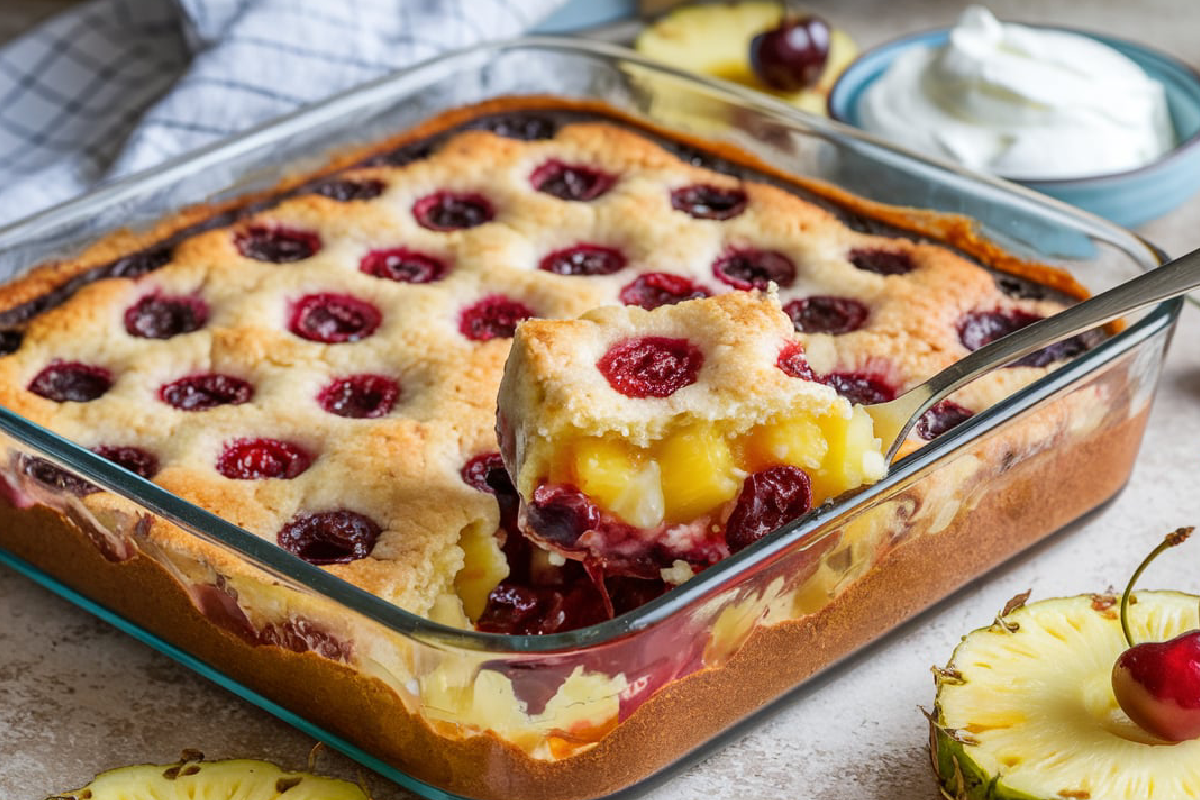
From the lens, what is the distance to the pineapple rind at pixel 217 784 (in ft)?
4.88

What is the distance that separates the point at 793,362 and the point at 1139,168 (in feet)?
3.70

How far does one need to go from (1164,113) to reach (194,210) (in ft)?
5.50

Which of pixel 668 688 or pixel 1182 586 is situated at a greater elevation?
pixel 668 688

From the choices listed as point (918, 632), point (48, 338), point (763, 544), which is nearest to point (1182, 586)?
point (918, 632)

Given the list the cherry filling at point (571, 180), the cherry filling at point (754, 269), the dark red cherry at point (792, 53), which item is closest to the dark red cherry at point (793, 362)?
the cherry filling at point (754, 269)

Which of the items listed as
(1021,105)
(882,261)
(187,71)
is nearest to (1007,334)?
(882,261)

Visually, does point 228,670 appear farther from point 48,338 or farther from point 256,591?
point 48,338

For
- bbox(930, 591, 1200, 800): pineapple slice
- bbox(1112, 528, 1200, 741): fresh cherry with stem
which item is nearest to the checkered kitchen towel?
bbox(930, 591, 1200, 800): pineapple slice

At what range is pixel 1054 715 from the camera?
4.81ft

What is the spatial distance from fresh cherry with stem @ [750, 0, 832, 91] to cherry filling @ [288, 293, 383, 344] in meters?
1.15

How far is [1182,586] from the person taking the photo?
1896mm

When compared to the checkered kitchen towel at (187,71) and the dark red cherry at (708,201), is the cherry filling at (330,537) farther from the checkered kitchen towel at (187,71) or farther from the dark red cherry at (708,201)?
the checkered kitchen towel at (187,71)

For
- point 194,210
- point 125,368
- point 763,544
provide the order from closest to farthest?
point 763,544
point 125,368
point 194,210

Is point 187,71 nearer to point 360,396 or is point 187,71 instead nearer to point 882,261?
point 360,396
